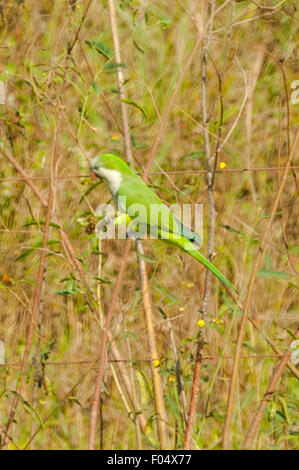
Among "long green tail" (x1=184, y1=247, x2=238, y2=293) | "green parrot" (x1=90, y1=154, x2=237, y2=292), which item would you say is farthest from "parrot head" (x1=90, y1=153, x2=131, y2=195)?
"long green tail" (x1=184, y1=247, x2=238, y2=293)

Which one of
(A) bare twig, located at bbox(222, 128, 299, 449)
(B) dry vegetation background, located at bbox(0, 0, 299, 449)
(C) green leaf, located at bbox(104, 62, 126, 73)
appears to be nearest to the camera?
(A) bare twig, located at bbox(222, 128, 299, 449)

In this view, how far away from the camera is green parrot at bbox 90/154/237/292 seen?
2.05 metres

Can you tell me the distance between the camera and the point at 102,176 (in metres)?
2.16

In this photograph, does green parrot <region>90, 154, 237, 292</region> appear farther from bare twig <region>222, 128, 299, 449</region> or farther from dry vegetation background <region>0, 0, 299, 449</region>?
dry vegetation background <region>0, 0, 299, 449</region>

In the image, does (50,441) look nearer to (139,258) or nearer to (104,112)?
(139,258)

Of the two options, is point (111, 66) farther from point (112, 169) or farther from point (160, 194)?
point (160, 194)

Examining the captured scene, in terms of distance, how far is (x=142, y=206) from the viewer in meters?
2.10

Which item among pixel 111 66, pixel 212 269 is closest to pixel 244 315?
pixel 212 269

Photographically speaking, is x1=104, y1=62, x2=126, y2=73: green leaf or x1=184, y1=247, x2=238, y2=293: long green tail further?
x1=104, y1=62, x2=126, y2=73: green leaf

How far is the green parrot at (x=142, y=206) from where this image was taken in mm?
2055

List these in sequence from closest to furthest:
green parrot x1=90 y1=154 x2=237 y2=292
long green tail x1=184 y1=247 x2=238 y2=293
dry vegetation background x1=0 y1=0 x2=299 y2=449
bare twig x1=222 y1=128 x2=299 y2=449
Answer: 1. bare twig x1=222 y1=128 x2=299 y2=449
2. long green tail x1=184 y1=247 x2=238 y2=293
3. green parrot x1=90 y1=154 x2=237 y2=292
4. dry vegetation background x1=0 y1=0 x2=299 y2=449

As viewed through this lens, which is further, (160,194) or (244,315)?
(160,194)
